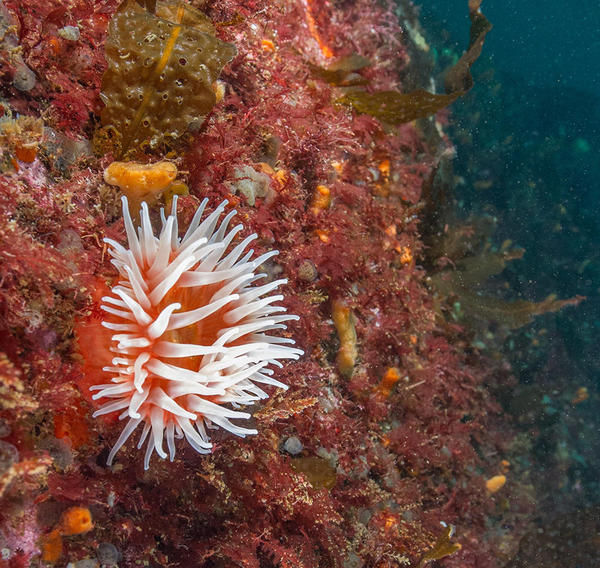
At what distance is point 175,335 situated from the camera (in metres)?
2.43

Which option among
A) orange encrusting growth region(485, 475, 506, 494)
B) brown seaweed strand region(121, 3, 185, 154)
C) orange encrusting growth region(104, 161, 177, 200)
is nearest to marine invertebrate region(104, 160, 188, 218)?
orange encrusting growth region(104, 161, 177, 200)

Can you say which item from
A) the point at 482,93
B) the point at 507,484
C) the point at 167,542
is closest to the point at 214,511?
the point at 167,542

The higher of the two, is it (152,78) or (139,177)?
(152,78)

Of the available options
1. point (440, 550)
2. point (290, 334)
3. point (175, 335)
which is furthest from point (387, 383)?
point (175, 335)

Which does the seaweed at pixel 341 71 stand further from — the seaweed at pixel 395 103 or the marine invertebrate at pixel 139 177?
the marine invertebrate at pixel 139 177

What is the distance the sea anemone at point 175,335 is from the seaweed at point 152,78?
79 centimetres

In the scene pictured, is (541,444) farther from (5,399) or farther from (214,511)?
(5,399)

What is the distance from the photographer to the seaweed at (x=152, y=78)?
9.07 feet

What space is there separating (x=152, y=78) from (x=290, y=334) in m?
2.01

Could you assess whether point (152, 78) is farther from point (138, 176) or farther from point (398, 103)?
point (398, 103)

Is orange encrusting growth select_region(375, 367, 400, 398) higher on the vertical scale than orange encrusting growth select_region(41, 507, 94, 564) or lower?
higher

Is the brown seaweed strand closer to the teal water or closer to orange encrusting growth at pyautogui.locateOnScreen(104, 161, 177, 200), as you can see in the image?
orange encrusting growth at pyautogui.locateOnScreen(104, 161, 177, 200)

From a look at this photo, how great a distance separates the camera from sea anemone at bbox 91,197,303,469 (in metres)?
2.19

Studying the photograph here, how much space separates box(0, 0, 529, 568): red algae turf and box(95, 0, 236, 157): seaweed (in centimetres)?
19
